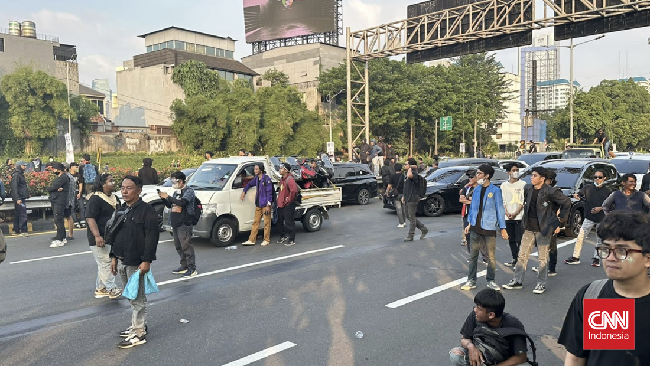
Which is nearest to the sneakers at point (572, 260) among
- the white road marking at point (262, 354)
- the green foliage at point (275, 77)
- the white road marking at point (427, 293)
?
the white road marking at point (427, 293)

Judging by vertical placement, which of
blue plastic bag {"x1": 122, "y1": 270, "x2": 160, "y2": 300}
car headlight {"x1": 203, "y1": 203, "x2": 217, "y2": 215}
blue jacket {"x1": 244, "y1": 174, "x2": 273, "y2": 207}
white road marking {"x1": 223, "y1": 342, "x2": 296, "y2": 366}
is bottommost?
white road marking {"x1": 223, "y1": 342, "x2": 296, "y2": 366}

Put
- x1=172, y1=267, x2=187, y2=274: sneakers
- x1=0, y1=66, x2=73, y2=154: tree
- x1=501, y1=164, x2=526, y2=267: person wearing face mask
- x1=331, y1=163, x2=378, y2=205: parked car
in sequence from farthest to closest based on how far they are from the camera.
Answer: x1=0, y1=66, x2=73, y2=154: tree, x1=331, y1=163, x2=378, y2=205: parked car, x1=172, y1=267, x2=187, y2=274: sneakers, x1=501, y1=164, x2=526, y2=267: person wearing face mask

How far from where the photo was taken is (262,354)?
5020 mm

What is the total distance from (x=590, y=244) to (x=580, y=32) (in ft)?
43.9

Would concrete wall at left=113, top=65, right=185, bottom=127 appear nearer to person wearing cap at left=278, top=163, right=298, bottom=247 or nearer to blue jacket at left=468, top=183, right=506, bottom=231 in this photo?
person wearing cap at left=278, top=163, right=298, bottom=247

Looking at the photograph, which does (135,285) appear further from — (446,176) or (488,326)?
(446,176)

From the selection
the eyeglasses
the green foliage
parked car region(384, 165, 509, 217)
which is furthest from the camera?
the green foliage

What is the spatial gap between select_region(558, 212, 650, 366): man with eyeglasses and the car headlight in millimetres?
8942

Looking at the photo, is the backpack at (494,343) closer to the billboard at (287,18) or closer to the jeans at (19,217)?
the jeans at (19,217)

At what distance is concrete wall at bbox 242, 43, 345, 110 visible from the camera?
58.3m

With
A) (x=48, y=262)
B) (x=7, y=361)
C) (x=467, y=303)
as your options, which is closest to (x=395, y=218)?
(x=467, y=303)

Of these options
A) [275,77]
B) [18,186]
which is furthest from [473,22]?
[275,77]

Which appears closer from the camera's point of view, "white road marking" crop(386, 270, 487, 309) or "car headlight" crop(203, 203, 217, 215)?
"white road marking" crop(386, 270, 487, 309)

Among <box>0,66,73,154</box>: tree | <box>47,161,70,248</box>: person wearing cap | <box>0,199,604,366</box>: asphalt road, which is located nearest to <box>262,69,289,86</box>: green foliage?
<box>0,66,73,154</box>: tree
